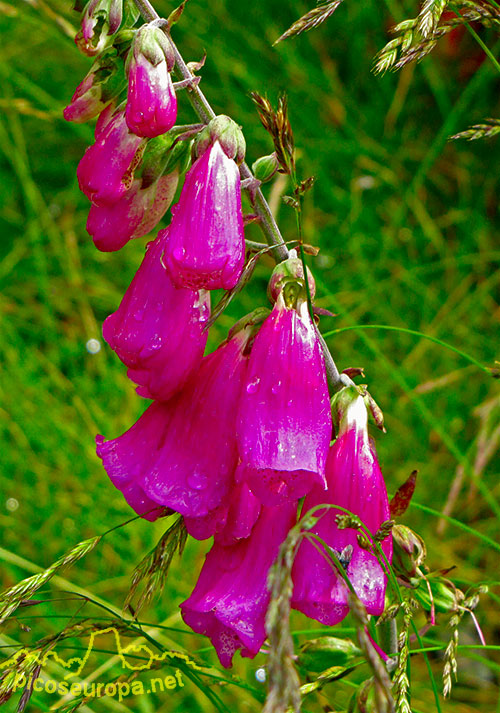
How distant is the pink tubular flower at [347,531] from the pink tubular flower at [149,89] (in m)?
0.36

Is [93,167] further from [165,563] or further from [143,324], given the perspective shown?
[165,563]

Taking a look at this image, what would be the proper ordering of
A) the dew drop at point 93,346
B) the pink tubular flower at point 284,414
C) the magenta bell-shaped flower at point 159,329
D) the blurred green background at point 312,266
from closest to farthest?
the pink tubular flower at point 284,414, the magenta bell-shaped flower at point 159,329, the blurred green background at point 312,266, the dew drop at point 93,346

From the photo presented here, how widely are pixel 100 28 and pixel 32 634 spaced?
128 centimetres

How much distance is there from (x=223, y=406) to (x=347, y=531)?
19cm

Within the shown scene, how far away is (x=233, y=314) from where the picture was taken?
7.43 feet

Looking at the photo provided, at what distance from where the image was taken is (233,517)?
88 cm

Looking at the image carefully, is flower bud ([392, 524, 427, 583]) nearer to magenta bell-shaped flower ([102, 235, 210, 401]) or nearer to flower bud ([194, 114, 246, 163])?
magenta bell-shaped flower ([102, 235, 210, 401])

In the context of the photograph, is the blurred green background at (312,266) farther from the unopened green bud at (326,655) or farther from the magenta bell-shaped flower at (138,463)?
the magenta bell-shaped flower at (138,463)

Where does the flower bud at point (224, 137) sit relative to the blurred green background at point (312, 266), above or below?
above

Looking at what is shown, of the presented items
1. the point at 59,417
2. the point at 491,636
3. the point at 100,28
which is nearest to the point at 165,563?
the point at 100,28

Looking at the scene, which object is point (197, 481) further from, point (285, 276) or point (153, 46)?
point (153, 46)

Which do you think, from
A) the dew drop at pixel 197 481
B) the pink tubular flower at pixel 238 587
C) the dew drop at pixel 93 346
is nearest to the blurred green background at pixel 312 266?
the dew drop at pixel 93 346

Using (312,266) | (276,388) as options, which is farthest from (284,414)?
(312,266)

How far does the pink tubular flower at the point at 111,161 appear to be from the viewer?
2.80 feet
